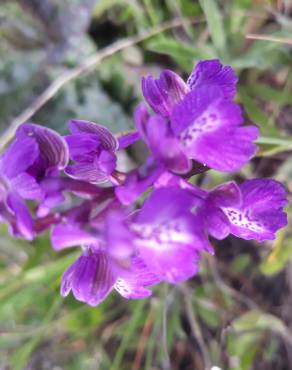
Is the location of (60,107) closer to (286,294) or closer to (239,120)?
(286,294)

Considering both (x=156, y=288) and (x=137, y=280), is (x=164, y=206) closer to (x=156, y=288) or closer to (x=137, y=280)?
(x=137, y=280)

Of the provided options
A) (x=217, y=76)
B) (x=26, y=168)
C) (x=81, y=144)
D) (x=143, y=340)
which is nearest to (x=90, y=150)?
(x=81, y=144)

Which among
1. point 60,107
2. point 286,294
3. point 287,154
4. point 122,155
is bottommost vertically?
point 286,294

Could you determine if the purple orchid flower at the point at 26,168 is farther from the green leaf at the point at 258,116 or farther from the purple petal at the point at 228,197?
the green leaf at the point at 258,116

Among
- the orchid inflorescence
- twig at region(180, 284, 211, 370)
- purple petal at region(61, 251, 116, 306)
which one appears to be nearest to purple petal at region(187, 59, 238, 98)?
the orchid inflorescence

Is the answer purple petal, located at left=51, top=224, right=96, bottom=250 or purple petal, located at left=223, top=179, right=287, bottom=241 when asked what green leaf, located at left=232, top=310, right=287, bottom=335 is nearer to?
purple petal, located at left=223, top=179, right=287, bottom=241

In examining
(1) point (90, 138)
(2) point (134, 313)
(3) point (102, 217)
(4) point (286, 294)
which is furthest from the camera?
(4) point (286, 294)

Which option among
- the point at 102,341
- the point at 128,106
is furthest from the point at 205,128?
the point at 102,341
